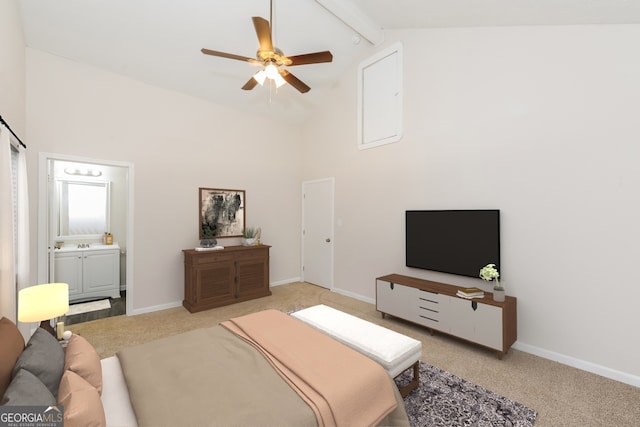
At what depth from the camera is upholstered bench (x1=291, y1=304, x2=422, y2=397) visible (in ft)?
6.57

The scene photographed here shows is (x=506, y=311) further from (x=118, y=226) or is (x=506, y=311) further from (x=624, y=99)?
(x=118, y=226)

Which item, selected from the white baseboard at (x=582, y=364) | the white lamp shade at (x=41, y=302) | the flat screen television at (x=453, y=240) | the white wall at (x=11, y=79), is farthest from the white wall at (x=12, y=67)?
the white baseboard at (x=582, y=364)

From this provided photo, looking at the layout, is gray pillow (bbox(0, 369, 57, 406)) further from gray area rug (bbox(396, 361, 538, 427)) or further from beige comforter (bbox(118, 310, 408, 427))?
gray area rug (bbox(396, 361, 538, 427))

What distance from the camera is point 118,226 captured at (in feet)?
16.4

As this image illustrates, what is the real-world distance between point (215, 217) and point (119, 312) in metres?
1.87

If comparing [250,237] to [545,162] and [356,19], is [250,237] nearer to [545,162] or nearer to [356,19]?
[356,19]

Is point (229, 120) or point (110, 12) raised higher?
point (110, 12)

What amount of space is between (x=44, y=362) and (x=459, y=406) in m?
2.55

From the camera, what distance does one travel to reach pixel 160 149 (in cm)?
406

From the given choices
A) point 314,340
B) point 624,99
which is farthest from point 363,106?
point 314,340

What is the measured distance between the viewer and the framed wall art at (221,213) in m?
4.48

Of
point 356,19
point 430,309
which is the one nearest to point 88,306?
point 430,309

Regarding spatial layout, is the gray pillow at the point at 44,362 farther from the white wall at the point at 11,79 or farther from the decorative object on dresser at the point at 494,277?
the decorative object on dresser at the point at 494,277

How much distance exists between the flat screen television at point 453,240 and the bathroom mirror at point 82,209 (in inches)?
202
